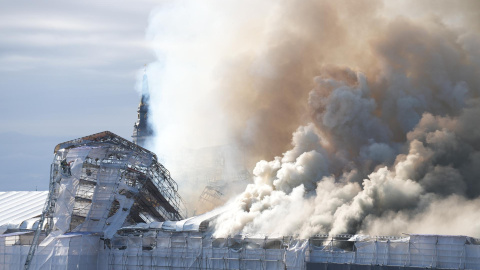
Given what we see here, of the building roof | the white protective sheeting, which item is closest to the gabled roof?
the white protective sheeting

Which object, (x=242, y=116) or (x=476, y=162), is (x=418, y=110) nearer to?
(x=476, y=162)

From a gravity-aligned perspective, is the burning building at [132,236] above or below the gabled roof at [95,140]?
below

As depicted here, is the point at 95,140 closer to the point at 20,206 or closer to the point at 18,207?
the point at 18,207

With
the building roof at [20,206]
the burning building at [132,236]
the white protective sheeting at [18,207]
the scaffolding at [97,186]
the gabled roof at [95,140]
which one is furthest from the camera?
the building roof at [20,206]

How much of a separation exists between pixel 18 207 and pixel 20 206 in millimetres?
427

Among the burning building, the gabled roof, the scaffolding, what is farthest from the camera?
the gabled roof


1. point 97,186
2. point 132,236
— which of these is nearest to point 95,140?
point 97,186

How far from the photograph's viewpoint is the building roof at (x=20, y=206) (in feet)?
348

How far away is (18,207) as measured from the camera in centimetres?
11325

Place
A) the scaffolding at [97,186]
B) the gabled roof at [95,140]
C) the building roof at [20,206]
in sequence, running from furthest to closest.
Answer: the building roof at [20,206], the gabled roof at [95,140], the scaffolding at [97,186]

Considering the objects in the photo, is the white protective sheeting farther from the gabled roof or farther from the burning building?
the gabled roof

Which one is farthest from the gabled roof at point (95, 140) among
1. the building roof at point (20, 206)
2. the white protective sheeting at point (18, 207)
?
the building roof at point (20, 206)

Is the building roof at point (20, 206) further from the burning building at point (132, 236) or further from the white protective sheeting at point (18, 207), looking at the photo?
the burning building at point (132, 236)

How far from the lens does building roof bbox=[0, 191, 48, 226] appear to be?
4181 inches
